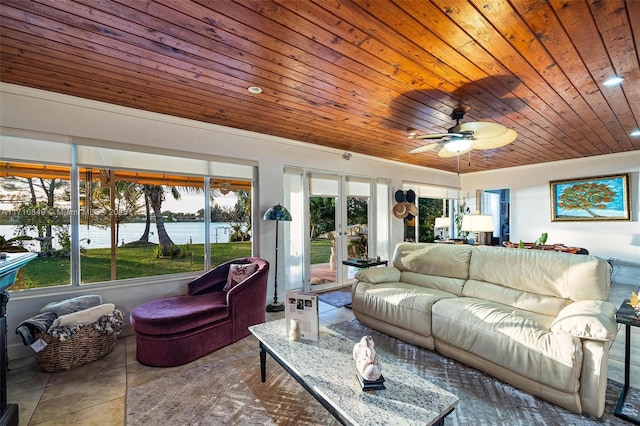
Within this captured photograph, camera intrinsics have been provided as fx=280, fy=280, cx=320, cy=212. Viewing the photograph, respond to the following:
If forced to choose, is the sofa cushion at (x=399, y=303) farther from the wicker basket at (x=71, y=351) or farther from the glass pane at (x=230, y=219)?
the wicker basket at (x=71, y=351)

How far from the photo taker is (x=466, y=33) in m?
1.84

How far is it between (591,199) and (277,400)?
23.5 ft

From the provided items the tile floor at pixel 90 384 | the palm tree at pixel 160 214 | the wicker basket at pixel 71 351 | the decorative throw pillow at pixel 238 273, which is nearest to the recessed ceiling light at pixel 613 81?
the tile floor at pixel 90 384

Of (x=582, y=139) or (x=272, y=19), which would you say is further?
(x=582, y=139)

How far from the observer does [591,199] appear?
18.9 feet

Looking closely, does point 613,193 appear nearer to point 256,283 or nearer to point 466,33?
point 466,33

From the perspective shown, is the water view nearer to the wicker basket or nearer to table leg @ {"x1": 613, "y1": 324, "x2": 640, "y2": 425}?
the wicker basket

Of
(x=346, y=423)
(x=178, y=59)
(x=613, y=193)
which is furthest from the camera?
(x=613, y=193)

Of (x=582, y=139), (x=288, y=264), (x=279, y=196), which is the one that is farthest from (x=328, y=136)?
(x=582, y=139)

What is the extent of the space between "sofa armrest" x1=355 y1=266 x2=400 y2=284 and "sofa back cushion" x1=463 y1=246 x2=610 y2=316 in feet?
2.76

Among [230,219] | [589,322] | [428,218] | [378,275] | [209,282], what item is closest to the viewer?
[589,322]

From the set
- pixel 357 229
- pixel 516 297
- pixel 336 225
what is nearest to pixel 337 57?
pixel 516 297

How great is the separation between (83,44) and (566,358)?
12.7 ft

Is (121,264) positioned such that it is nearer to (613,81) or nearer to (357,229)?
(357,229)
